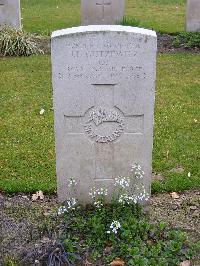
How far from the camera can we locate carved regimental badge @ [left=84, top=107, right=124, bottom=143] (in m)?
4.46

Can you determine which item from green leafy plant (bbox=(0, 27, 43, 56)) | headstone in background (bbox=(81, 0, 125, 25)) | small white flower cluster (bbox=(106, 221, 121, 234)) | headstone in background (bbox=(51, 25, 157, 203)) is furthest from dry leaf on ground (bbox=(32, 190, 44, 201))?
headstone in background (bbox=(81, 0, 125, 25))

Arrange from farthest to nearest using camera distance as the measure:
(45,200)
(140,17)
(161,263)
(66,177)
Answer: (140,17) < (45,200) < (66,177) < (161,263)

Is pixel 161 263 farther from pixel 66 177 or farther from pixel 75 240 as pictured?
pixel 66 177

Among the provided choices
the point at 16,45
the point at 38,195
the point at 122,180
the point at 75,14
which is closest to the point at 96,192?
the point at 122,180

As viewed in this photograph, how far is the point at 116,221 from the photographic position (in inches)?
167

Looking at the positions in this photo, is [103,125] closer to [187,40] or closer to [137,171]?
[137,171]

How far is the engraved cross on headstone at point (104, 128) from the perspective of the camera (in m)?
4.39

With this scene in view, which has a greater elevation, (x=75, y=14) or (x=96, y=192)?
(x=75, y=14)

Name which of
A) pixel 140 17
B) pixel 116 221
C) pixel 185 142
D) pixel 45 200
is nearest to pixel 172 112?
pixel 185 142

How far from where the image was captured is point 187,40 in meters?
10.8

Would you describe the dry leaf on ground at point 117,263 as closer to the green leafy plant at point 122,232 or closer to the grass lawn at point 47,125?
the green leafy plant at point 122,232

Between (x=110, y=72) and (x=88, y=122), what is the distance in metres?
0.48

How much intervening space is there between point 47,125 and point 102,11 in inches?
208

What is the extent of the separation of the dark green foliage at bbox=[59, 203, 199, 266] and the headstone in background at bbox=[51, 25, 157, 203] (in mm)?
327
